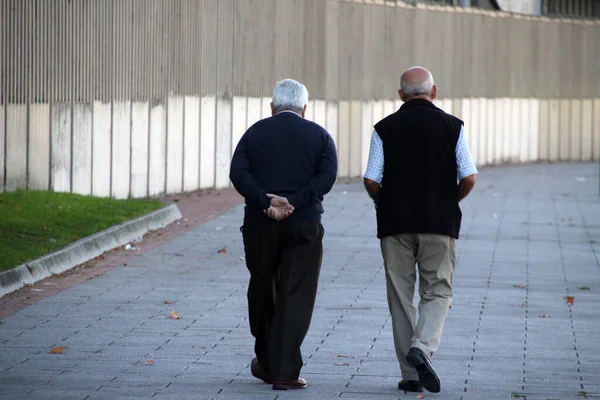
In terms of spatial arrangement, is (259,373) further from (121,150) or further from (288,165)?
(121,150)

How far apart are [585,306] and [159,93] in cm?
1038

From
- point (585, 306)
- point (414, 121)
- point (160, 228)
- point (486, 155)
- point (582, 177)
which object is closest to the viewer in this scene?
point (414, 121)

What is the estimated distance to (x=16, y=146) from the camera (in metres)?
16.4

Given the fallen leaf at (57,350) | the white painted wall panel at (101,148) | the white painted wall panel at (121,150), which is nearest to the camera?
the fallen leaf at (57,350)

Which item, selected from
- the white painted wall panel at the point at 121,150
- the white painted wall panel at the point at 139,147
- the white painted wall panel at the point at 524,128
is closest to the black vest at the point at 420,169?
the white painted wall panel at the point at 121,150

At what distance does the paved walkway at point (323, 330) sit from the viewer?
7.26 m

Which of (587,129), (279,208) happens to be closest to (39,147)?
(279,208)

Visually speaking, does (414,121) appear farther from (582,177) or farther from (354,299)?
(582,177)

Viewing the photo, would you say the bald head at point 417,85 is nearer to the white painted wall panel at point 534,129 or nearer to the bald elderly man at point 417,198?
the bald elderly man at point 417,198

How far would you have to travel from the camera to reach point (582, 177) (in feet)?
95.7

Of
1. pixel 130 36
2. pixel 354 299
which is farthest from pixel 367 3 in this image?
pixel 354 299

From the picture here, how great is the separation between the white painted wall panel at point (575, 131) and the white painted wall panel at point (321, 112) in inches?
507

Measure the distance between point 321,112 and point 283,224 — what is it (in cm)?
1782

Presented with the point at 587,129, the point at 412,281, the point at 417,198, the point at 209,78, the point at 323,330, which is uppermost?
the point at 209,78
